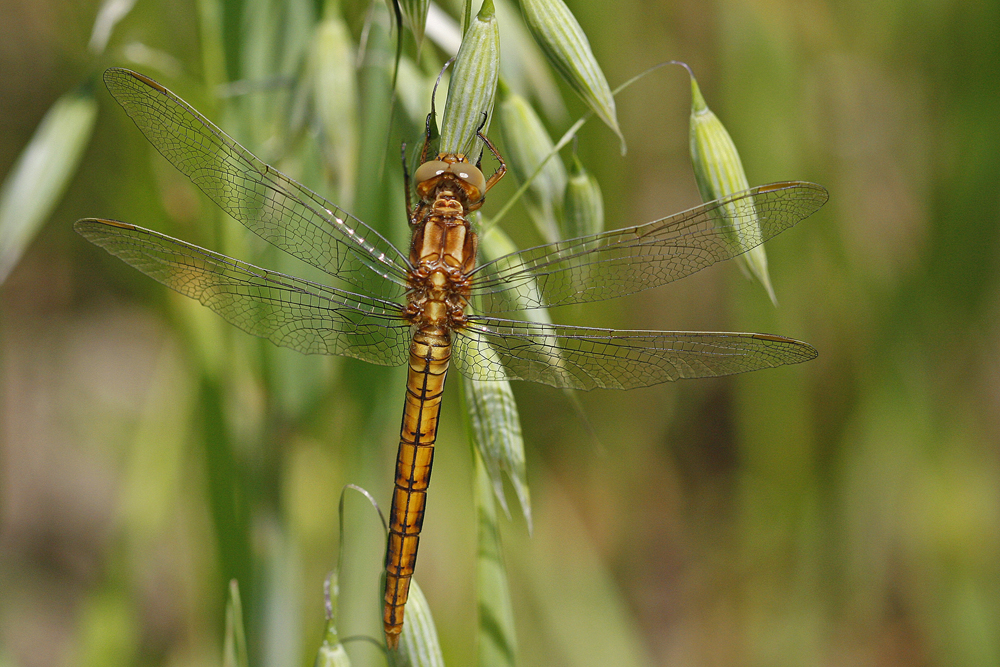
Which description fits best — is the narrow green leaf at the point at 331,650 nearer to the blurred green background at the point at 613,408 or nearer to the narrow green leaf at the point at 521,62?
the blurred green background at the point at 613,408

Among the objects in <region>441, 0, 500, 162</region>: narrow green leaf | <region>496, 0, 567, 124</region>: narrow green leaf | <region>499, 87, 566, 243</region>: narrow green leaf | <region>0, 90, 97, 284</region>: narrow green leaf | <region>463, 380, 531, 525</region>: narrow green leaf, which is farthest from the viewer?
<region>496, 0, 567, 124</region>: narrow green leaf

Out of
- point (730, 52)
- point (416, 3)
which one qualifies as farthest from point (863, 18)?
point (416, 3)

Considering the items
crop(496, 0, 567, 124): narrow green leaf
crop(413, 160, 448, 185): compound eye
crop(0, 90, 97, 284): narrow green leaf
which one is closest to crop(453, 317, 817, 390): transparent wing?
crop(413, 160, 448, 185): compound eye

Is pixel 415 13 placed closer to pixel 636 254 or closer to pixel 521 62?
pixel 636 254

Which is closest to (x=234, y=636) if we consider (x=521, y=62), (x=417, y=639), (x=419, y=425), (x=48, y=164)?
(x=417, y=639)

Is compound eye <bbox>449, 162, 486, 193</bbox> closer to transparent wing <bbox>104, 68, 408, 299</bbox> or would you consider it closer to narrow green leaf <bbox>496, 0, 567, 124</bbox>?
transparent wing <bbox>104, 68, 408, 299</bbox>

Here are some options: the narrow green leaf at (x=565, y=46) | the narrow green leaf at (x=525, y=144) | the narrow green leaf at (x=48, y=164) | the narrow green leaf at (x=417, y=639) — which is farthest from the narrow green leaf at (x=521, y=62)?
the narrow green leaf at (x=417, y=639)
